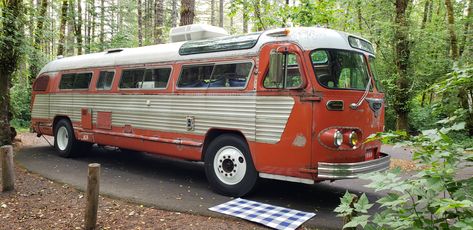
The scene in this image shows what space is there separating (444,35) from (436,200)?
13.8 m

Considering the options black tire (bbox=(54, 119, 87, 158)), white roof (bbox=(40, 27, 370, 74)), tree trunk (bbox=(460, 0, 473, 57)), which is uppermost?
tree trunk (bbox=(460, 0, 473, 57))

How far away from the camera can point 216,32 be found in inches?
304

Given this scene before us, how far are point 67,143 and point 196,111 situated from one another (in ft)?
16.3

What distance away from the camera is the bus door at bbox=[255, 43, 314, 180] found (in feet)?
18.0

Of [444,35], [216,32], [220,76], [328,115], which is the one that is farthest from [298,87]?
[444,35]

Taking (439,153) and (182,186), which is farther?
(182,186)

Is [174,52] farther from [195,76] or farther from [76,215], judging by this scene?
[76,215]

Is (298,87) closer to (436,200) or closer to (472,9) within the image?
(436,200)

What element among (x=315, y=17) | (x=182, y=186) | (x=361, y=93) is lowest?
(x=182, y=186)

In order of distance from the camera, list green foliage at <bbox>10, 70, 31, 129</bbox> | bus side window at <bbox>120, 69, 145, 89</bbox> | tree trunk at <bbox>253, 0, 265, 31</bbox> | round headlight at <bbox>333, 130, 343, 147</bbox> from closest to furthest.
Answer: round headlight at <bbox>333, 130, 343, 147</bbox>, bus side window at <bbox>120, 69, 145, 89</bbox>, tree trunk at <bbox>253, 0, 265, 31</bbox>, green foliage at <bbox>10, 70, 31, 129</bbox>

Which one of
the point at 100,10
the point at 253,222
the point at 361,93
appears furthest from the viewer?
the point at 100,10

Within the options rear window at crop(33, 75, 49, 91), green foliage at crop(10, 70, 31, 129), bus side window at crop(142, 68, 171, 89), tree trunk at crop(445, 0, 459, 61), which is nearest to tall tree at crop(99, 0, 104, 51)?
green foliage at crop(10, 70, 31, 129)

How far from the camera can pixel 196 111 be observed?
6910 mm

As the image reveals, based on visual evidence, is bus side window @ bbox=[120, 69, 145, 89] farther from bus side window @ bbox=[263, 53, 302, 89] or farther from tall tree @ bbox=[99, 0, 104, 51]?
tall tree @ bbox=[99, 0, 104, 51]
